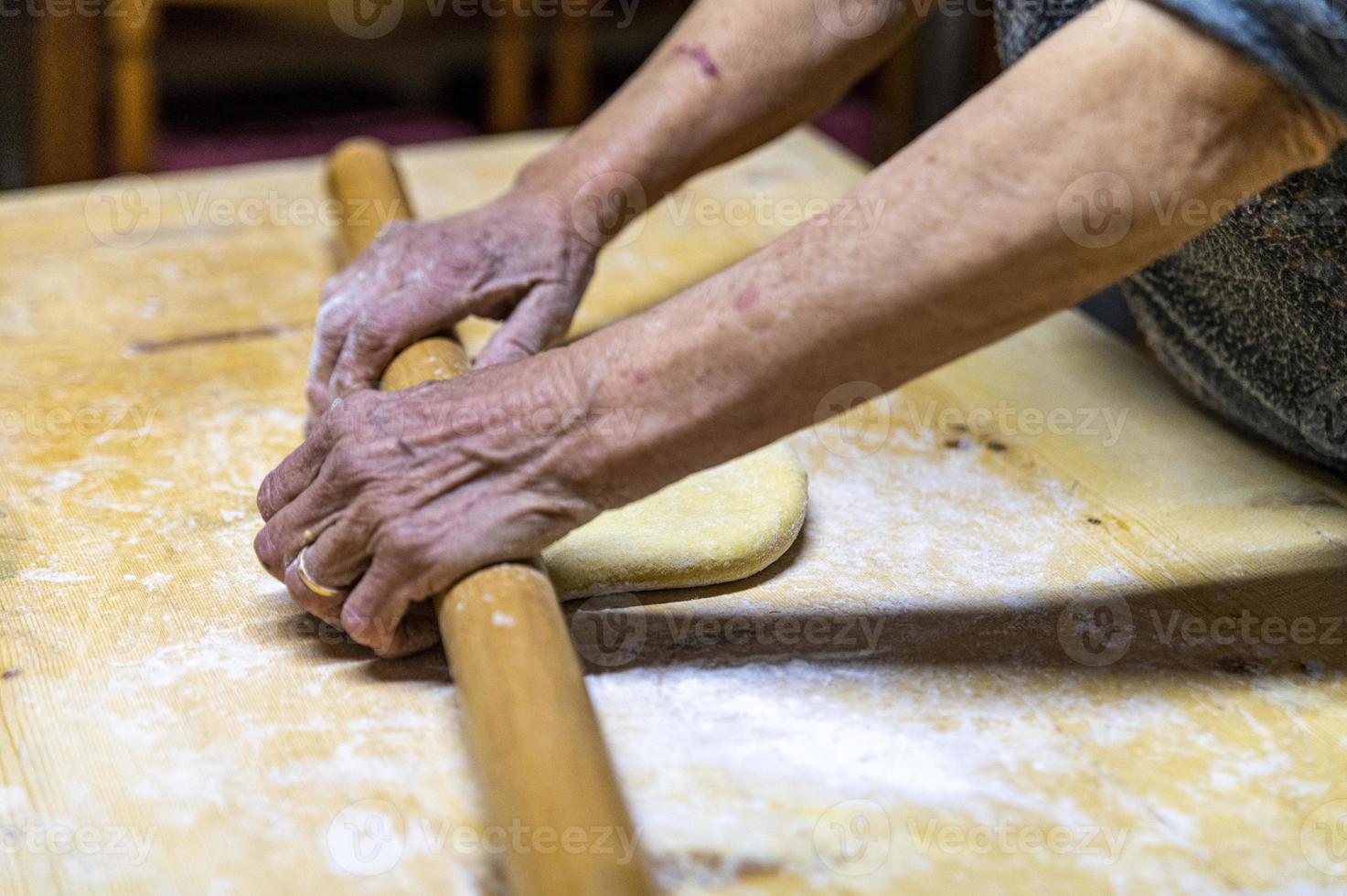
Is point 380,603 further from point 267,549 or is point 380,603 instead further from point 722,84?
point 722,84

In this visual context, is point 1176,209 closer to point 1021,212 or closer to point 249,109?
point 1021,212

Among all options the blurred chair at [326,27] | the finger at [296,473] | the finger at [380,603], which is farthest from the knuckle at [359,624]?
the blurred chair at [326,27]

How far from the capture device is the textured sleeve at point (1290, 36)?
78cm

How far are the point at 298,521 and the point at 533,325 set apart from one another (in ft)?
1.48

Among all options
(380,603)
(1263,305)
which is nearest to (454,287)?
(380,603)

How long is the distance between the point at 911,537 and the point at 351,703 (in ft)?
1.78

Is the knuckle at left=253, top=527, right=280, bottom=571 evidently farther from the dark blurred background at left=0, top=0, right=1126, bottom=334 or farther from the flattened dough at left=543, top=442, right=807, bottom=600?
the dark blurred background at left=0, top=0, right=1126, bottom=334

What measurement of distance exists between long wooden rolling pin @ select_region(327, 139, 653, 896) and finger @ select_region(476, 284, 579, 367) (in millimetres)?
426

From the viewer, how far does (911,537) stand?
1243 mm

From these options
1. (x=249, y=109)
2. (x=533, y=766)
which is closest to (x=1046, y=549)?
(x=533, y=766)

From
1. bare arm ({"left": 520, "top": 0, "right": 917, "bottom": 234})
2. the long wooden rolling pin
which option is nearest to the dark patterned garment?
bare arm ({"left": 520, "top": 0, "right": 917, "bottom": 234})

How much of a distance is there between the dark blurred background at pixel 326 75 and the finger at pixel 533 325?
56.5 inches

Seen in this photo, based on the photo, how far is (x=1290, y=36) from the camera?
795 millimetres

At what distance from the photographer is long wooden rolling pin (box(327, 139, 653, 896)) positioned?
2.61 ft
